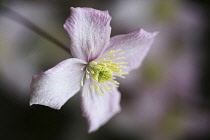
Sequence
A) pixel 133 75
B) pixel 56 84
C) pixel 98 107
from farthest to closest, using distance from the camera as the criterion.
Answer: pixel 133 75 → pixel 98 107 → pixel 56 84

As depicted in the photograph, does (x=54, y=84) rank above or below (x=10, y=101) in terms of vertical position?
above

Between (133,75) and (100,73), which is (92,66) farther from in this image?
(133,75)

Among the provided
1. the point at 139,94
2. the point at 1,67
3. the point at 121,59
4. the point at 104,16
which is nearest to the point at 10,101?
the point at 1,67

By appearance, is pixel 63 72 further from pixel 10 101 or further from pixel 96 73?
pixel 10 101

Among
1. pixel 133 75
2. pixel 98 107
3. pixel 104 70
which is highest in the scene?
pixel 104 70

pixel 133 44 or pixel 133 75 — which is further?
pixel 133 75

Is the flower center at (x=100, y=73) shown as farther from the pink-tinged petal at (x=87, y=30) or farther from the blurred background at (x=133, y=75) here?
the blurred background at (x=133, y=75)

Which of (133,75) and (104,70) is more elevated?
(104,70)

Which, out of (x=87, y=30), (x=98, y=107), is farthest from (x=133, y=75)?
(x=87, y=30)
